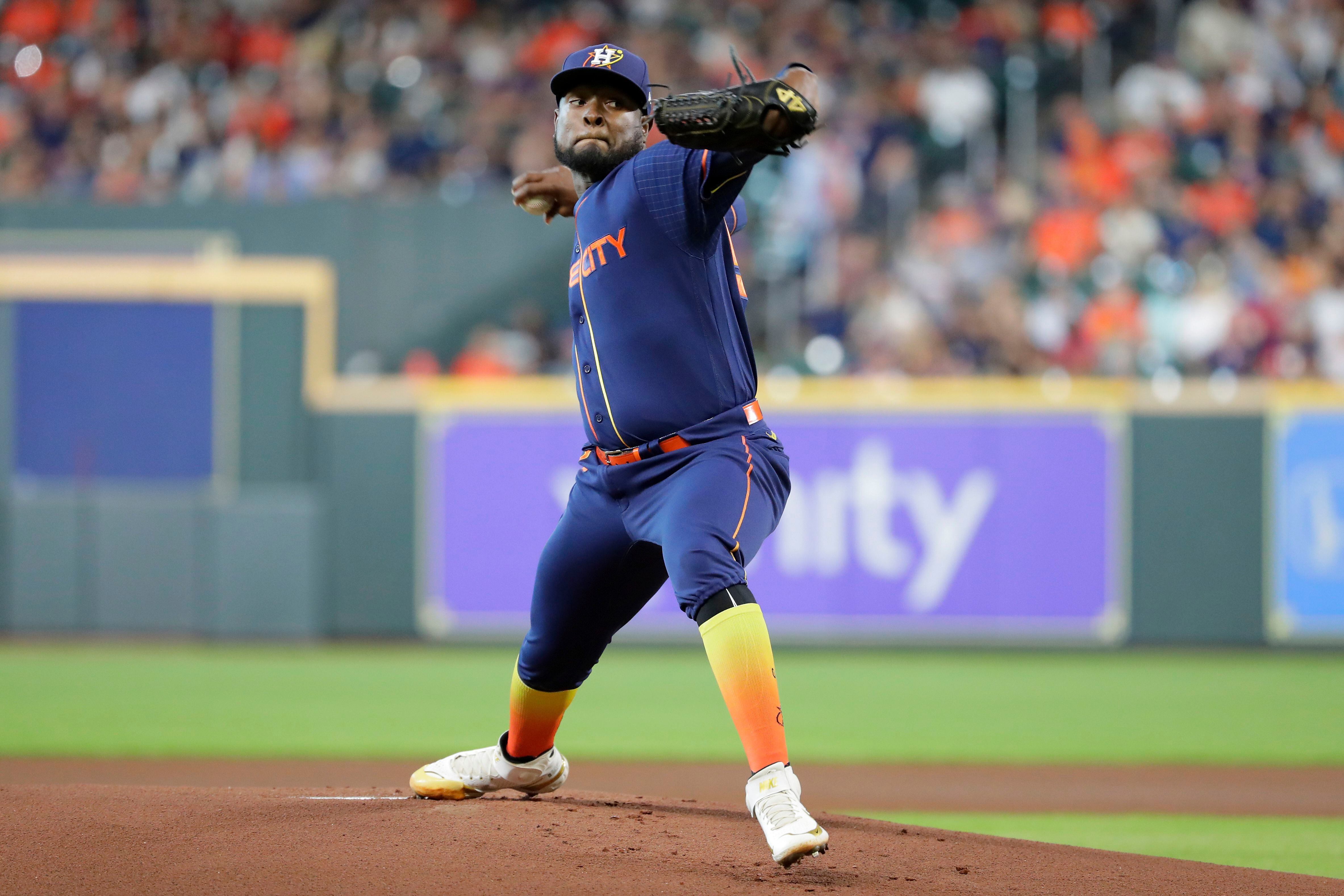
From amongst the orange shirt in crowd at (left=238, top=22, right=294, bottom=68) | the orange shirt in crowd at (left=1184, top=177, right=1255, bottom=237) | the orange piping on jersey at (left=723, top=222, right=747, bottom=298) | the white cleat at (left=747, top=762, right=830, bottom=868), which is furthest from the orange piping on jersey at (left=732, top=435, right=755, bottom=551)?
the orange shirt in crowd at (left=238, top=22, right=294, bottom=68)

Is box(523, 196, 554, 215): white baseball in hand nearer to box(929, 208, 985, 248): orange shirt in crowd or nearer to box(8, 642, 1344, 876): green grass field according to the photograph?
box(8, 642, 1344, 876): green grass field

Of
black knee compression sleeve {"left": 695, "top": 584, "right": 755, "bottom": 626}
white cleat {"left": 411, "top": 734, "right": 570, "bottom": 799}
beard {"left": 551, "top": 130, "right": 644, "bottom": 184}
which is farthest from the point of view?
white cleat {"left": 411, "top": 734, "right": 570, "bottom": 799}

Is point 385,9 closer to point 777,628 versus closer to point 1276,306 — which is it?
point 777,628

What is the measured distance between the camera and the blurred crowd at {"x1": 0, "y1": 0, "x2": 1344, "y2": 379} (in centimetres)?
1160

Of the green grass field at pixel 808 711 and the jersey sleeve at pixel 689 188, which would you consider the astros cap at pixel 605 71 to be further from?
the green grass field at pixel 808 711

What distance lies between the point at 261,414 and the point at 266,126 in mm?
3627

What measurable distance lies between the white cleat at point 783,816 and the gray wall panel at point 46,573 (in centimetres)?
858

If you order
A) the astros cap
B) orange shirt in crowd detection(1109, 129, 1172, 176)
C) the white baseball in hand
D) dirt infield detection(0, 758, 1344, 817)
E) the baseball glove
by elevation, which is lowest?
dirt infield detection(0, 758, 1344, 817)

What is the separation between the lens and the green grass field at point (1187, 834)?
4617 mm

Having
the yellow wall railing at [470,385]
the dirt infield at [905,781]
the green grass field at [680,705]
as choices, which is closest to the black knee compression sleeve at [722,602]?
the dirt infield at [905,781]

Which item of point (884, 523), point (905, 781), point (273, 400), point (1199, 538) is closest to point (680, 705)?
point (905, 781)

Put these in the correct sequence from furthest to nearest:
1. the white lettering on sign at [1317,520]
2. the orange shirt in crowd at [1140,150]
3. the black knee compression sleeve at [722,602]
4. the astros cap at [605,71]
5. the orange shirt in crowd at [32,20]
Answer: the orange shirt in crowd at [32,20] → the orange shirt in crowd at [1140,150] → the white lettering on sign at [1317,520] → the astros cap at [605,71] → the black knee compression sleeve at [722,602]

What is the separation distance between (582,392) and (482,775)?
1.23 meters

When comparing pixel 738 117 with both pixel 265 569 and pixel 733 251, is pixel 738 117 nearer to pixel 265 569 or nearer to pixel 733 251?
pixel 733 251
